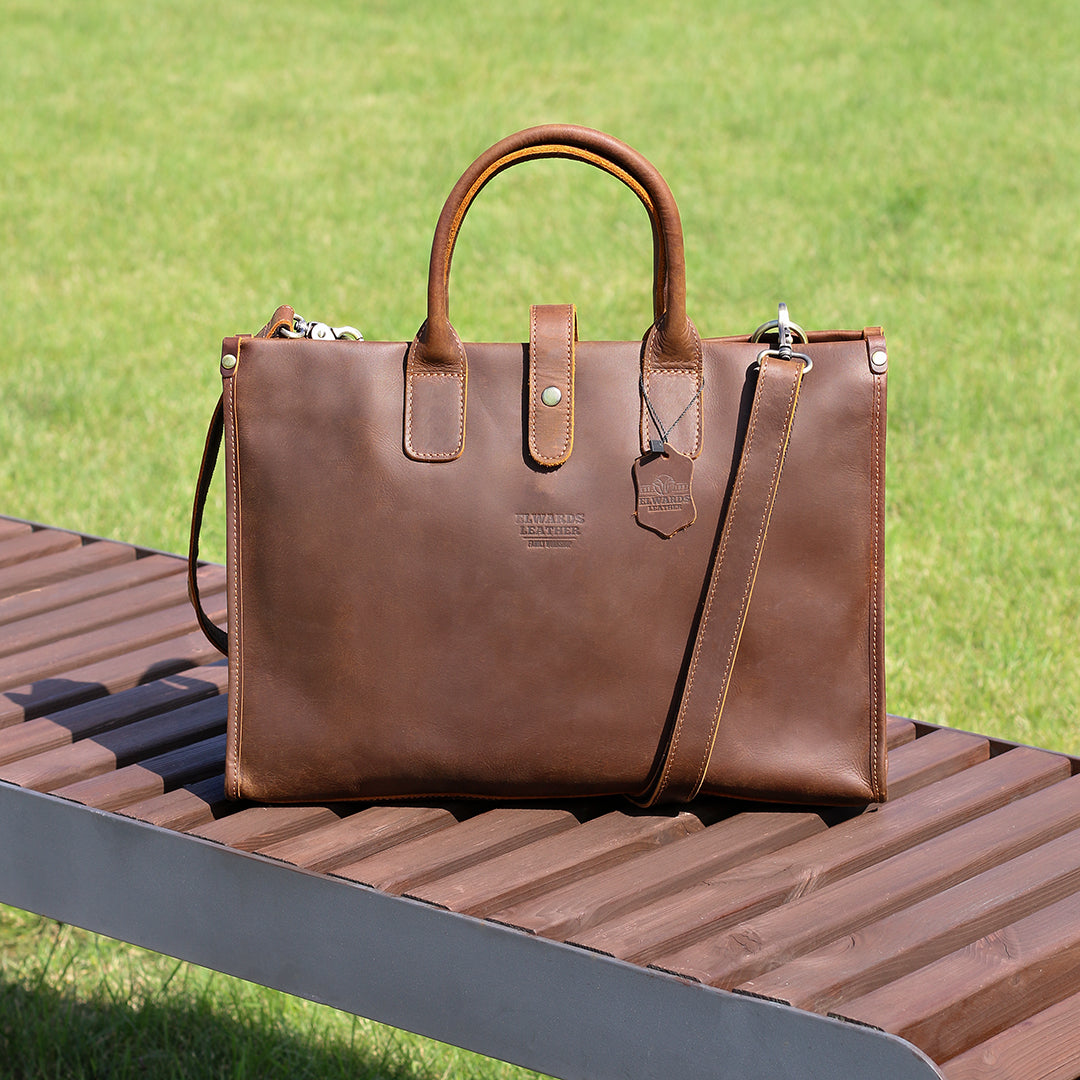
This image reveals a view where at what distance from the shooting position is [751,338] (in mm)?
1719

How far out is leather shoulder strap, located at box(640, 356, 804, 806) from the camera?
165 cm

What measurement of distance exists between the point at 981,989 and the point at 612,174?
879 mm

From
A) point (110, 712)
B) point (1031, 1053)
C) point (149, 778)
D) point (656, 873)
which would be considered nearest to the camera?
point (1031, 1053)

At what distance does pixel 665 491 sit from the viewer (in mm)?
1664

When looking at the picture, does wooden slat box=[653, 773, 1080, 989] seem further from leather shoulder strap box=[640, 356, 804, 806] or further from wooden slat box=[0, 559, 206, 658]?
wooden slat box=[0, 559, 206, 658]

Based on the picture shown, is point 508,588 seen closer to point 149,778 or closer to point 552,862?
point 552,862

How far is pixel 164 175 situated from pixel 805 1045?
23.0 feet

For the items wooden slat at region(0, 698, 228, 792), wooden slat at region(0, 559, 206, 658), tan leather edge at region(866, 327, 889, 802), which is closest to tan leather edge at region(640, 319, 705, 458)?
tan leather edge at region(866, 327, 889, 802)

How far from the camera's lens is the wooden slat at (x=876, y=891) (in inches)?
56.4

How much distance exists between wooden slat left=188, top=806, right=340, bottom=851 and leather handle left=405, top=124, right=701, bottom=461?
0.41m

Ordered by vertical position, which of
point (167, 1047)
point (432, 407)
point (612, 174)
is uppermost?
point (612, 174)

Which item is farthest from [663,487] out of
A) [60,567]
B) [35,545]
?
[35,545]

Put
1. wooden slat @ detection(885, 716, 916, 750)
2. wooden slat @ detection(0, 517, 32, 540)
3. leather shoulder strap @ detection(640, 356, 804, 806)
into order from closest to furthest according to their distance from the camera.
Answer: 1. leather shoulder strap @ detection(640, 356, 804, 806)
2. wooden slat @ detection(885, 716, 916, 750)
3. wooden slat @ detection(0, 517, 32, 540)

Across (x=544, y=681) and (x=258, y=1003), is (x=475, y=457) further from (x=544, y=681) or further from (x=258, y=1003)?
(x=258, y=1003)
